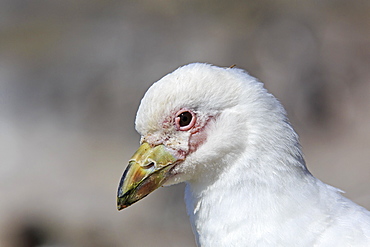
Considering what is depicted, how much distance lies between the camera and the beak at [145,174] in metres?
3.05

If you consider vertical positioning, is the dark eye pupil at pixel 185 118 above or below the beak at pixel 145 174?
above

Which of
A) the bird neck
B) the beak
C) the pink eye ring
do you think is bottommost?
the bird neck

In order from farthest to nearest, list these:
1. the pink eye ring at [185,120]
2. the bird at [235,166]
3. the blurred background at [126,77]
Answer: the blurred background at [126,77]
the pink eye ring at [185,120]
the bird at [235,166]

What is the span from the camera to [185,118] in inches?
118

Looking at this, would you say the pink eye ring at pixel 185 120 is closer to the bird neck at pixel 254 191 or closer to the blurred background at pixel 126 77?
the bird neck at pixel 254 191

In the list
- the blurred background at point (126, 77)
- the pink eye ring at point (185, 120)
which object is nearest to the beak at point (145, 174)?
the pink eye ring at point (185, 120)

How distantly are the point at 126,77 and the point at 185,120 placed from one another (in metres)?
4.94

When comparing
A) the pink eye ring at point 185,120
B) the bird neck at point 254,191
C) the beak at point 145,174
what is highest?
the pink eye ring at point 185,120

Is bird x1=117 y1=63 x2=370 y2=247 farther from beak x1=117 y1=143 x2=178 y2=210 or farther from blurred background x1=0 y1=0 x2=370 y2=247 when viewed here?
blurred background x1=0 y1=0 x2=370 y2=247

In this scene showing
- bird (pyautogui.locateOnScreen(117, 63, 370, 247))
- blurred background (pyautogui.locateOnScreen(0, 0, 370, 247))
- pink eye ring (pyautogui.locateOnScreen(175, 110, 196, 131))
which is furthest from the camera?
blurred background (pyautogui.locateOnScreen(0, 0, 370, 247))

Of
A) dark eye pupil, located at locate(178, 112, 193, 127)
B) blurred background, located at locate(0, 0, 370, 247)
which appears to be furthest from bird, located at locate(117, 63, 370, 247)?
blurred background, located at locate(0, 0, 370, 247)

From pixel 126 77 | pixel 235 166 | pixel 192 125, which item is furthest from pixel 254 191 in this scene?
pixel 126 77

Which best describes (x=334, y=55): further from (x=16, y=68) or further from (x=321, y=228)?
(x=321, y=228)

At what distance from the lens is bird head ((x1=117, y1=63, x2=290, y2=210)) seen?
296 cm
